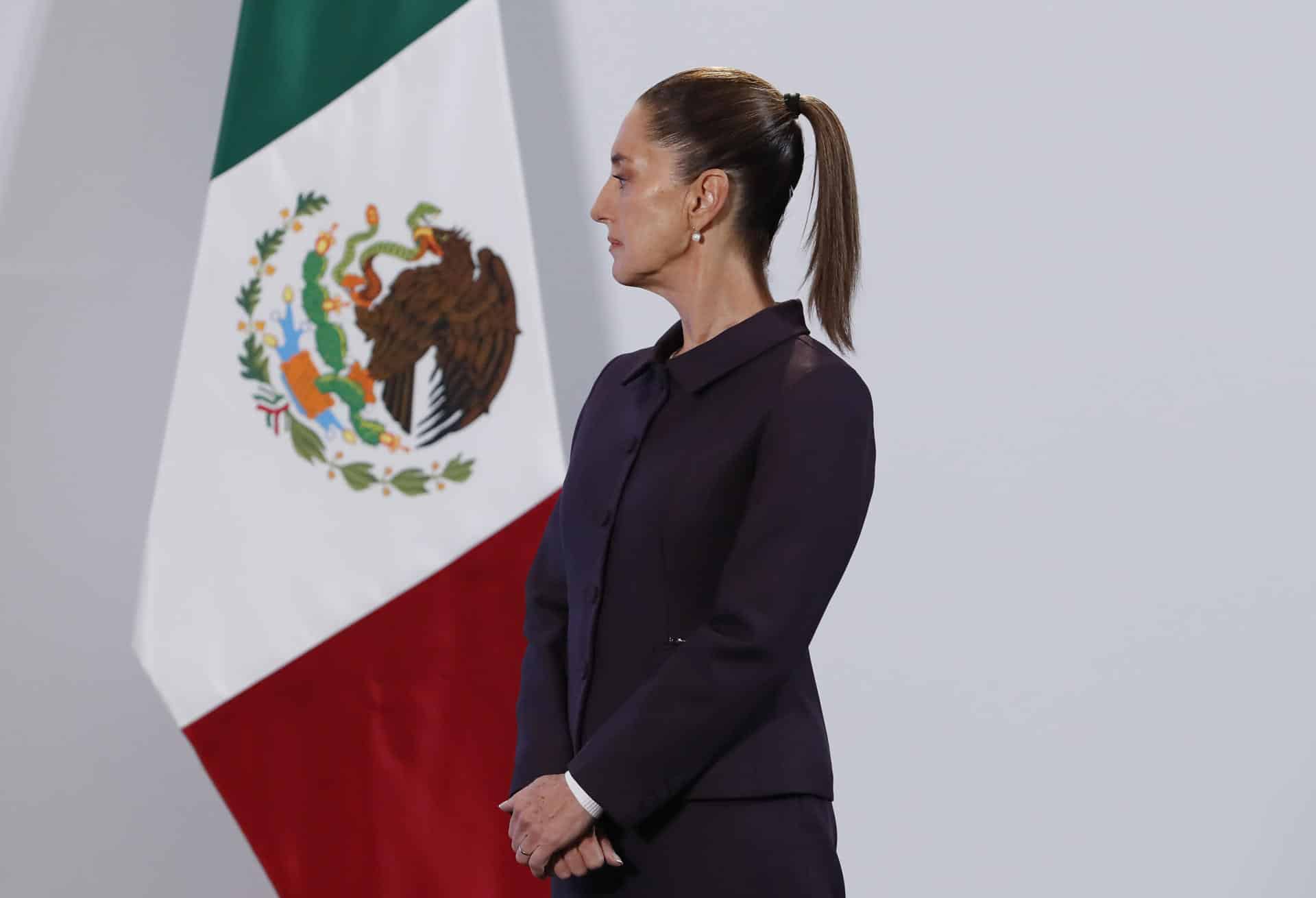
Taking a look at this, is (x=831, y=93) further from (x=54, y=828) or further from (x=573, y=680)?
(x=54, y=828)

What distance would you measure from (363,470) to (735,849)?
40.4 inches

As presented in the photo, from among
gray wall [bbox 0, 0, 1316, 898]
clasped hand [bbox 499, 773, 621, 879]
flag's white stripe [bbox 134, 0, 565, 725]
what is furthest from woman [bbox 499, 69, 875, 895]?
gray wall [bbox 0, 0, 1316, 898]

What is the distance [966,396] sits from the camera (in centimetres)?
193

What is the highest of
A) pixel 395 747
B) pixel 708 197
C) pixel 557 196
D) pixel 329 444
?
pixel 557 196

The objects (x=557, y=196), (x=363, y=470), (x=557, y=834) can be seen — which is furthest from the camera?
(x=557, y=196)

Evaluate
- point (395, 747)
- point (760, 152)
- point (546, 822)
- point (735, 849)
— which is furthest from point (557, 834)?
point (395, 747)

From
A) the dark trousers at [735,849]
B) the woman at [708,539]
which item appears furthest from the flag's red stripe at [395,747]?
the dark trousers at [735,849]

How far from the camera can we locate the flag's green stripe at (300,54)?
6.08 feet

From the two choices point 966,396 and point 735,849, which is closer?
point 735,849

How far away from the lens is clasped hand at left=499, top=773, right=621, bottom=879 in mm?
921

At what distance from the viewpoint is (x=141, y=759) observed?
2033 mm

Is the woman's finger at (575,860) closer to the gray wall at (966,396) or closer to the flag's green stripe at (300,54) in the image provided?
the gray wall at (966,396)

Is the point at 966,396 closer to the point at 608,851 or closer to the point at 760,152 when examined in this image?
the point at 760,152

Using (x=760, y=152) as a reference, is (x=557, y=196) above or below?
above
